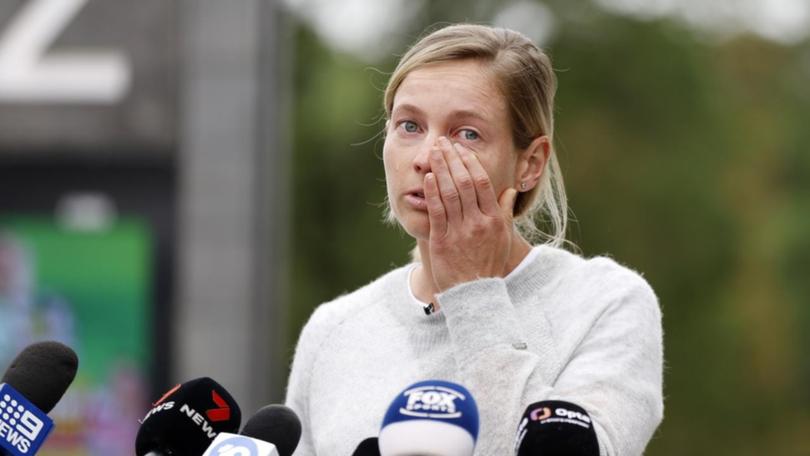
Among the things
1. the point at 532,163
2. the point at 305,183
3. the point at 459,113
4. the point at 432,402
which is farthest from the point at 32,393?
the point at 305,183

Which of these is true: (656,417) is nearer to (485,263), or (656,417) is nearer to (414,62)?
(485,263)

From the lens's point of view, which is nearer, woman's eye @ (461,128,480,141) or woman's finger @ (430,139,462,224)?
woman's finger @ (430,139,462,224)

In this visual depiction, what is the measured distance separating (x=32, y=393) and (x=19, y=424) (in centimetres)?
8

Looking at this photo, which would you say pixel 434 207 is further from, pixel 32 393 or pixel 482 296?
pixel 32 393

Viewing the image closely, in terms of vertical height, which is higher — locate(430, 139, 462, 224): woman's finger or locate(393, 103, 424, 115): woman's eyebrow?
locate(393, 103, 424, 115): woman's eyebrow

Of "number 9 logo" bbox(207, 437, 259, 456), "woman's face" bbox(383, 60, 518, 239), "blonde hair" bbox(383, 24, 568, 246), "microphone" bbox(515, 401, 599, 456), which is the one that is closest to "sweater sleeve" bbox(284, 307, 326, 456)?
"blonde hair" bbox(383, 24, 568, 246)

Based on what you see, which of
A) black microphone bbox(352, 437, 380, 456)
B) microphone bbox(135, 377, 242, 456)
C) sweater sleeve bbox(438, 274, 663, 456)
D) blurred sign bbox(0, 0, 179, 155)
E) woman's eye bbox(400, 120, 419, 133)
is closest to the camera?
black microphone bbox(352, 437, 380, 456)

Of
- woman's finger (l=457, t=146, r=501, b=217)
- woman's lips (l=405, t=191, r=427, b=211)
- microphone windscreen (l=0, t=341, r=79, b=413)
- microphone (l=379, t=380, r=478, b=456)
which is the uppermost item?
woman's finger (l=457, t=146, r=501, b=217)

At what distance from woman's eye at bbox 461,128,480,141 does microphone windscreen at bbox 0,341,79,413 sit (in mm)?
844

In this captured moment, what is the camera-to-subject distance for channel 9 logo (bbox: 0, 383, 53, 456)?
2.52 meters

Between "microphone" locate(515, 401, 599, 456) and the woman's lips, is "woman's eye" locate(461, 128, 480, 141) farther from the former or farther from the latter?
"microphone" locate(515, 401, 599, 456)

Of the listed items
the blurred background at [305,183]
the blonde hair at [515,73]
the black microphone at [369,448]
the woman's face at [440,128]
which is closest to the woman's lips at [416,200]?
the woman's face at [440,128]

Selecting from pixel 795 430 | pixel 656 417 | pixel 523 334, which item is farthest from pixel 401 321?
pixel 795 430

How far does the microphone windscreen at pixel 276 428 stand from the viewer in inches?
102
